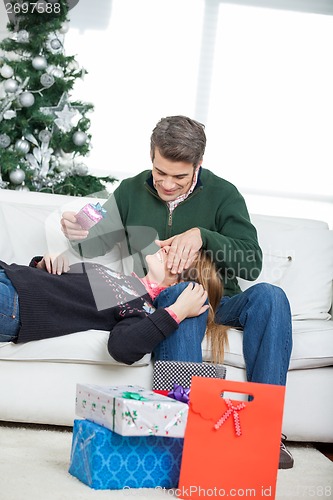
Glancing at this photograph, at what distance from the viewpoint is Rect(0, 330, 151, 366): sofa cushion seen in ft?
6.77

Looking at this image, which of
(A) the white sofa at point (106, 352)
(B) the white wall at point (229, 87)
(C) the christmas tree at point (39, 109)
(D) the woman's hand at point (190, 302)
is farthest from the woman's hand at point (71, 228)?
(B) the white wall at point (229, 87)

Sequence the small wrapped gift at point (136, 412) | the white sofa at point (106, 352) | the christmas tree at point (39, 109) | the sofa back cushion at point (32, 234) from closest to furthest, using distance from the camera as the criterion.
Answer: the small wrapped gift at point (136, 412), the white sofa at point (106, 352), the sofa back cushion at point (32, 234), the christmas tree at point (39, 109)

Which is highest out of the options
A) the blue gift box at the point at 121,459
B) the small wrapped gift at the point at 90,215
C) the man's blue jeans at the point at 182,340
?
the small wrapped gift at the point at 90,215

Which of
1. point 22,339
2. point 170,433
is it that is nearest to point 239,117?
point 22,339

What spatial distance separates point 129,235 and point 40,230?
1.04 ft

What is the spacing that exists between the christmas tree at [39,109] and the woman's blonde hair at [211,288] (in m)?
1.48

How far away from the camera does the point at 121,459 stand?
1570 mm

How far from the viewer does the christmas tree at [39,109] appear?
348 centimetres

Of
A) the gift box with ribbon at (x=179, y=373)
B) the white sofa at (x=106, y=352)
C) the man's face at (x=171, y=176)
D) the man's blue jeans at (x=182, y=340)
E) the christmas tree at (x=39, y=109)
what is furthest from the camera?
the christmas tree at (x=39, y=109)

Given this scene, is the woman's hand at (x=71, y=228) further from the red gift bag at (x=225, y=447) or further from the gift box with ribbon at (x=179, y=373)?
the red gift bag at (x=225, y=447)

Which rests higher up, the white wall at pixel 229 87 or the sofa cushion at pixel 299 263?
A: the white wall at pixel 229 87

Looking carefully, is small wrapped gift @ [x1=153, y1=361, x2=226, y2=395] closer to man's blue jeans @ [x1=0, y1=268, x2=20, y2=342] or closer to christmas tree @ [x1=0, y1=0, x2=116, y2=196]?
man's blue jeans @ [x1=0, y1=268, x2=20, y2=342]

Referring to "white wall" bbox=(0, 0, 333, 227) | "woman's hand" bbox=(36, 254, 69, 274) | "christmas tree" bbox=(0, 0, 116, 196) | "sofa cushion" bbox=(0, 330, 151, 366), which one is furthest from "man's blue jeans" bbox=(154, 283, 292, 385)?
"white wall" bbox=(0, 0, 333, 227)

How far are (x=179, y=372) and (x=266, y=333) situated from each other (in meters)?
0.29
